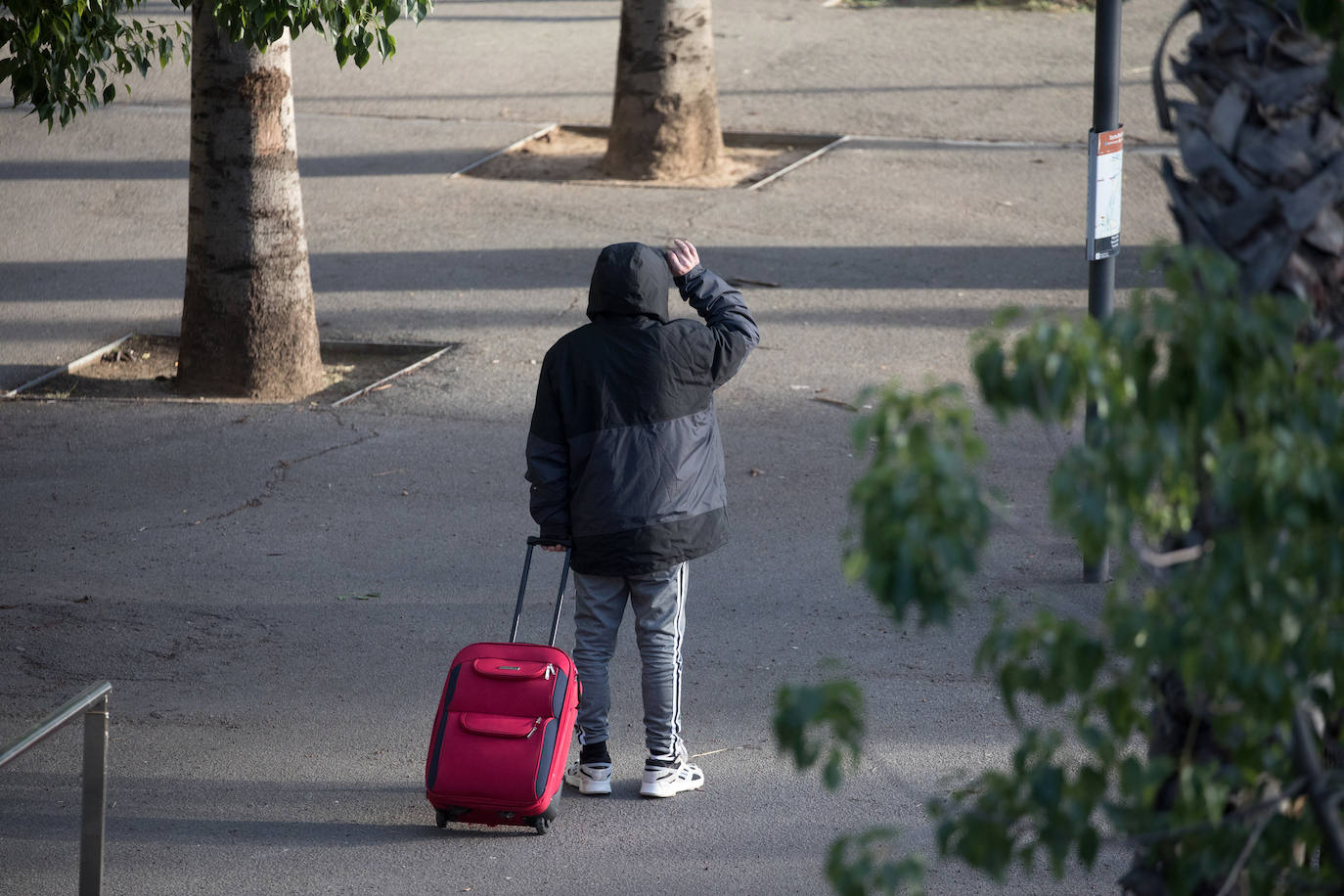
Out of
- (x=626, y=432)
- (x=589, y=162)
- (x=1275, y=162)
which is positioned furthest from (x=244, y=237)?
(x=1275, y=162)

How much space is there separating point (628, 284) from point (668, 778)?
1.75 metres

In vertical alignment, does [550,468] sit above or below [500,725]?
above

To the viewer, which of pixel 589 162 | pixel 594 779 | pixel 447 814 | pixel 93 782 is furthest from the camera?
pixel 589 162

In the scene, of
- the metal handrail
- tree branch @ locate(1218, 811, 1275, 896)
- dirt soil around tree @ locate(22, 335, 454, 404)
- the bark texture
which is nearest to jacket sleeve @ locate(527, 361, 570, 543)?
the metal handrail

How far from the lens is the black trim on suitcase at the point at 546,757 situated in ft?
15.7

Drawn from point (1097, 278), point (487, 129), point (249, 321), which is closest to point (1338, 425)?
point (1097, 278)

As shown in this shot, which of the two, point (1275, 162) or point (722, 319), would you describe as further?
point (722, 319)

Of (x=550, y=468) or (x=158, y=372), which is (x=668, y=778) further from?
(x=158, y=372)

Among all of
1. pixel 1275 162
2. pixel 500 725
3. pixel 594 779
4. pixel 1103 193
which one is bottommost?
pixel 594 779

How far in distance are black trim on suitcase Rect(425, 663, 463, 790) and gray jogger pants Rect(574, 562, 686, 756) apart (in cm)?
47

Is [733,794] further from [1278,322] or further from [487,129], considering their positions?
[487,129]

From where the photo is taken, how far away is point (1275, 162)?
251 centimetres

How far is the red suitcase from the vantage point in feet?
15.7

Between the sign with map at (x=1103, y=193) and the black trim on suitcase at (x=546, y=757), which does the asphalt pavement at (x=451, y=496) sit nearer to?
the black trim on suitcase at (x=546, y=757)
